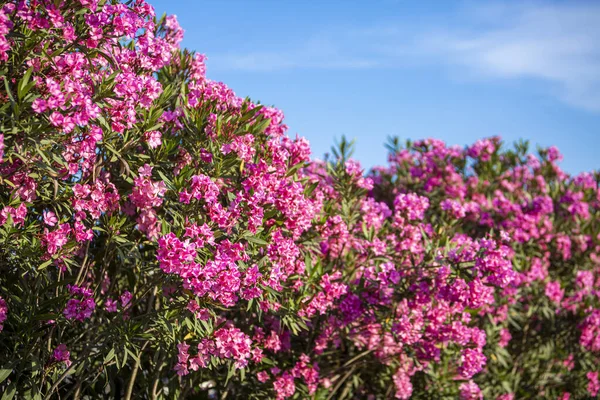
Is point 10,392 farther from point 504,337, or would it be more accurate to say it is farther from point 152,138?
point 504,337

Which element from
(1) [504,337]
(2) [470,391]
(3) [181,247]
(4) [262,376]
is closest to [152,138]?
(3) [181,247]

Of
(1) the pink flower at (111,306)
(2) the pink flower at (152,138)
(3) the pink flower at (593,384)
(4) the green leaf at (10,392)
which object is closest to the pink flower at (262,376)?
(1) the pink flower at (111,306)

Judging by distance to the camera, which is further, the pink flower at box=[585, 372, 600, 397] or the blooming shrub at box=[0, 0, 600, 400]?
the pink flower at box=[585, 372, 600, 397]

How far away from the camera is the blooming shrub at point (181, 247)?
10.7ft

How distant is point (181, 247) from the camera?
3.23m

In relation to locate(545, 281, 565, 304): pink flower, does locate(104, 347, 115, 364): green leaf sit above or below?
below

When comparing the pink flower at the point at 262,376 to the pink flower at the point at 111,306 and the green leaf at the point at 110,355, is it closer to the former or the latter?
the pink flower at the point at 111,306

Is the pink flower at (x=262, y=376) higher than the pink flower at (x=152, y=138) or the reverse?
the reverse

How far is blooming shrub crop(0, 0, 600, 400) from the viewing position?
10.7 feet

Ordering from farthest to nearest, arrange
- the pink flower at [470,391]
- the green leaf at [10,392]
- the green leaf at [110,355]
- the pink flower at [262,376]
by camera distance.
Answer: the pink flower at [470,391]
the pink flower at [262,376]
the green leaf at [10,392]
the green leaf at [110,355]

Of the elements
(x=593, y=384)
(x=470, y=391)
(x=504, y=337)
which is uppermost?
(x=504, y=337)

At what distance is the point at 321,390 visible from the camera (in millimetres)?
5352

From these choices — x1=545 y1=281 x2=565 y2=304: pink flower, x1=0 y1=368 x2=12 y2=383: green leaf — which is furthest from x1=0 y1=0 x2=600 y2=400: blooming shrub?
x1=545 y1=281 x2=565 y2=304: pink flower

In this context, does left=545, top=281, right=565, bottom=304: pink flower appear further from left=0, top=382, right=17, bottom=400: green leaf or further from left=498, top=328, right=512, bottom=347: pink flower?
left=0, top=382, right=17, bottom=400: green leaf
